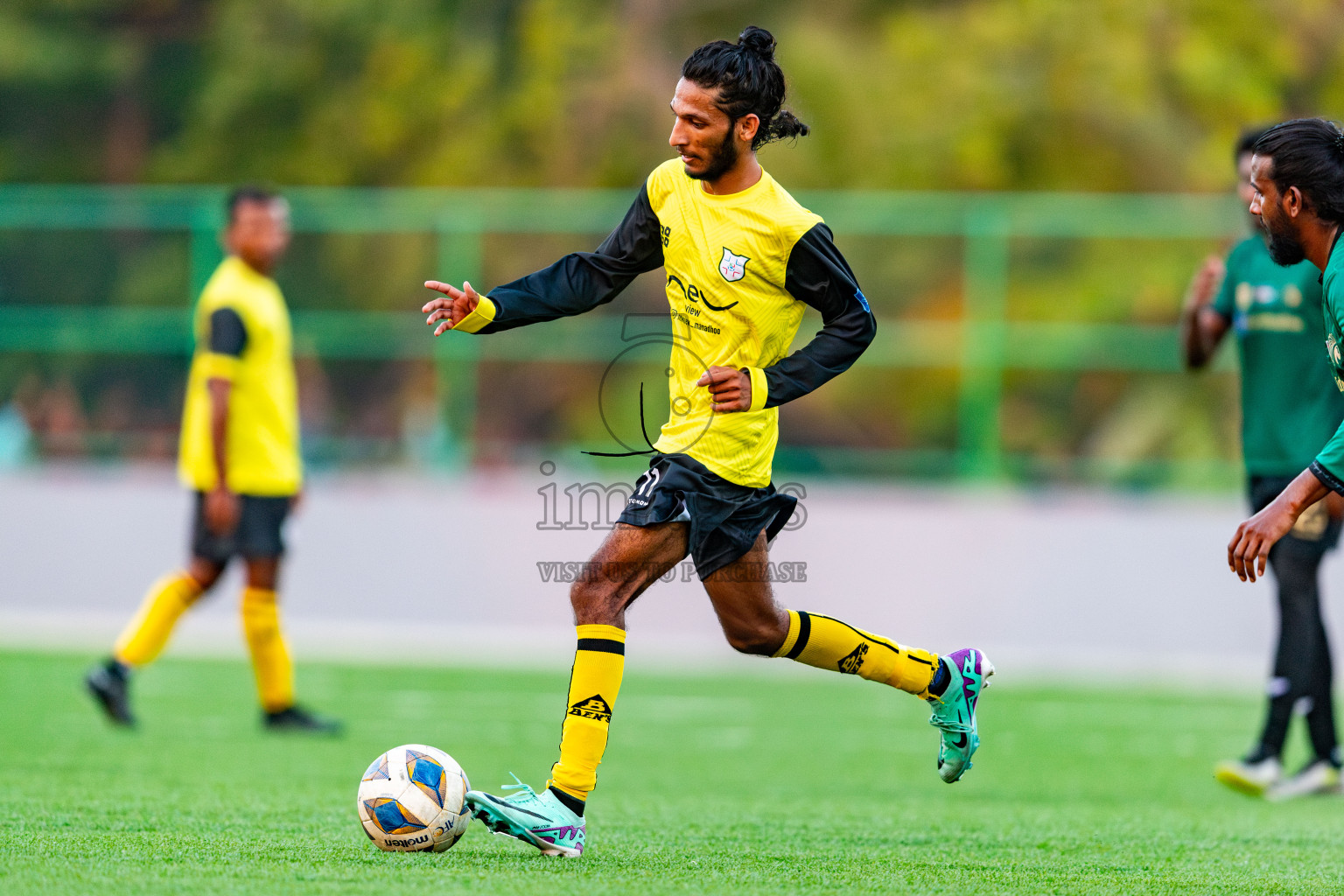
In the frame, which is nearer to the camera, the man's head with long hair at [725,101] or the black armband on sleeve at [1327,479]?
the black armband on sleeve at [1327,479]

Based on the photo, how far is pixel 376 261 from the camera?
14.8 m

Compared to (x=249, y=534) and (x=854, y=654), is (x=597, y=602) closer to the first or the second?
(x=854, y=654)

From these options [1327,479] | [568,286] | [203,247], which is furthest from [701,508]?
[203,247]

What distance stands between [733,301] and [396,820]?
1.84 m

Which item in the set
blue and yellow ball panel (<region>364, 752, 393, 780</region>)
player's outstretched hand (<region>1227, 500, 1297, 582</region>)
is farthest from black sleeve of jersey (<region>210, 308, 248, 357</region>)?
player's outstretched hand (<region>1227, 500, 1297, 582</region>)

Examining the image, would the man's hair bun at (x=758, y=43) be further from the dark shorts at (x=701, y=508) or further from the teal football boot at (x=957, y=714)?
the teal football boot at (x=957, y=714)

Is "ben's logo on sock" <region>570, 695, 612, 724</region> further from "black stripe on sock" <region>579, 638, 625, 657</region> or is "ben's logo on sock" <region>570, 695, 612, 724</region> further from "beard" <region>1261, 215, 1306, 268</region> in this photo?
"beard" <region>1261, 215, 1306, 268</region>

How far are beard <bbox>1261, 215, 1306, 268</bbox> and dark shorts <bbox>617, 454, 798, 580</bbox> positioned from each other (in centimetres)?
169

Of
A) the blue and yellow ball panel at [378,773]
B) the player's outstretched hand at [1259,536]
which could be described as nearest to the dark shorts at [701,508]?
the blue and yellow ball panel at [378,773]

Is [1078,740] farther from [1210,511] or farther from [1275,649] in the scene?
[1210,511]

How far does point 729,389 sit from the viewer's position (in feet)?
16.0

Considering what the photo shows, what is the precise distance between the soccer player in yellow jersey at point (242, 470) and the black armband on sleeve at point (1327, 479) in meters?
5.35

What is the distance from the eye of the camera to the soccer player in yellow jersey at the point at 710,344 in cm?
508

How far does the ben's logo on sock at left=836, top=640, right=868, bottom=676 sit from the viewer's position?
5.56m
